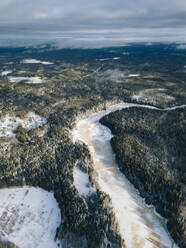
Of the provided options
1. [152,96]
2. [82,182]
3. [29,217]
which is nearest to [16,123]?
[82,182]

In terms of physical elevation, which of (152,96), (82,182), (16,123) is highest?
(152,96)

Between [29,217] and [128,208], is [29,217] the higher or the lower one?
the lower one

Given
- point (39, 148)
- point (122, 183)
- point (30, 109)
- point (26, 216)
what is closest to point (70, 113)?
point (30, 109)

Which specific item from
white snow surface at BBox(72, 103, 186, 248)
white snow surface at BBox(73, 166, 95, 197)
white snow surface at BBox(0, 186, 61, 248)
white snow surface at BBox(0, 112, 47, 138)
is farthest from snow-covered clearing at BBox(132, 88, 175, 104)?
white snow surface at BBox(0, 186, 61, 248)

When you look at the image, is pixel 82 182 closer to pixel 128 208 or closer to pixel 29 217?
pixel 128 208

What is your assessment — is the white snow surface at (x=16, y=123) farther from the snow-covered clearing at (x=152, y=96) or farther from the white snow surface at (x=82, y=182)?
the snow-covered clearing at (x=152, y=96)

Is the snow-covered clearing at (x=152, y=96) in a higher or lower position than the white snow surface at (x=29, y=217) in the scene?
higher

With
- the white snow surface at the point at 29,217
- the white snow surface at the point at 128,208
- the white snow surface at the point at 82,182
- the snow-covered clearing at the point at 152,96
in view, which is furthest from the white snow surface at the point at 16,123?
the snow-covered clearing at the point at 152,96
